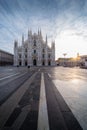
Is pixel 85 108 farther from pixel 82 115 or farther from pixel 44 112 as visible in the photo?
pixel 44 112

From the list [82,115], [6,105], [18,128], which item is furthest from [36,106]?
[82,115]

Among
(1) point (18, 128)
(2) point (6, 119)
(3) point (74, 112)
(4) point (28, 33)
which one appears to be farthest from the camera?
(4) point (28, 33)

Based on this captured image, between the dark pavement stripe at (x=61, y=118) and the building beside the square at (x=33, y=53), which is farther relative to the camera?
the building beside the square at (x=33, y=53)

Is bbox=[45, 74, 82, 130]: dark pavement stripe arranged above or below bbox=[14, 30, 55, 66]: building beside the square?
below

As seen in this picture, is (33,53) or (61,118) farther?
(33,53)

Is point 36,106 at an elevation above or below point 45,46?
below

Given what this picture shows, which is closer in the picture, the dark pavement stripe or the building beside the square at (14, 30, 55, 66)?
the dark pavement stripe

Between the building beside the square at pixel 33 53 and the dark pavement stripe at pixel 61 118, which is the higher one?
the building beside the square at pixel 33 53

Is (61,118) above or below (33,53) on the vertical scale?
below

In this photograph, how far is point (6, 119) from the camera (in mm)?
3086

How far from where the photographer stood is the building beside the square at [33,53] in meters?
80.3

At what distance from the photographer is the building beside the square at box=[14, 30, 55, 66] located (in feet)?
263

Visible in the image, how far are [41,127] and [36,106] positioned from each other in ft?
4.45

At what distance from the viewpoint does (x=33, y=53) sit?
81.6 m
